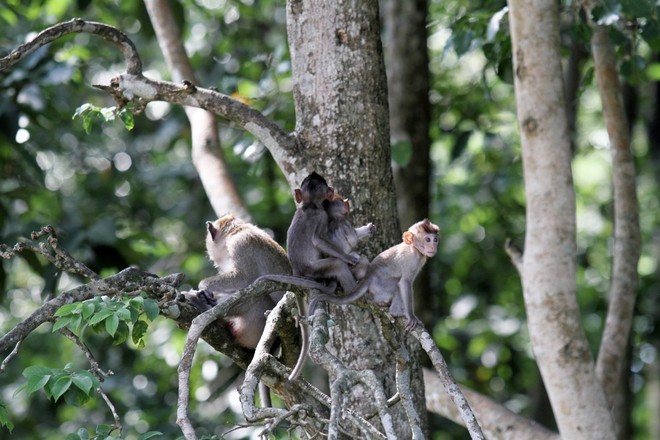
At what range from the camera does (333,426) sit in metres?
2.64

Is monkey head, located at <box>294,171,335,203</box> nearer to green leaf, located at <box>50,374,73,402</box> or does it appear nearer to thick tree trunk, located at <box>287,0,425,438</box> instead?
thick tree trunk, located at <box>287,0,425,438</box>

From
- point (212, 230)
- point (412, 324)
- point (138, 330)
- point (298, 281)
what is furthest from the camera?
point (212, 230)

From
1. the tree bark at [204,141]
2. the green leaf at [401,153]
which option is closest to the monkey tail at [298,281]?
the tree bark at [204,141]

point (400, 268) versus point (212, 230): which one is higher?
point (212, 230)

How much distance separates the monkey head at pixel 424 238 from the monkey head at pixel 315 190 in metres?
0.42

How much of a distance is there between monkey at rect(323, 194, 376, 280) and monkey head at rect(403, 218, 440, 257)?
0.58 feet

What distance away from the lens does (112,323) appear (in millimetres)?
2844

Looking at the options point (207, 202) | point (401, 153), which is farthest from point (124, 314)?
point (207, 202)

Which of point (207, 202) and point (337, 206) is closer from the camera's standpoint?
point (337, 206)

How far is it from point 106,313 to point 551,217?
2.60 meters

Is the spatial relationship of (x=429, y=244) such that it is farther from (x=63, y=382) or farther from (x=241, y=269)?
(x=63, y=382)

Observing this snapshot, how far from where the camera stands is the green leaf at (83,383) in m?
2.86

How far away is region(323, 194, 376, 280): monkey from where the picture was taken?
388 centimetres

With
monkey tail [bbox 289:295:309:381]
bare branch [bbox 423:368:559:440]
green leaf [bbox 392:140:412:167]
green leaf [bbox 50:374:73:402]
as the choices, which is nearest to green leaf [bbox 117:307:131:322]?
green leaf [bbox 50:374:73:402]
